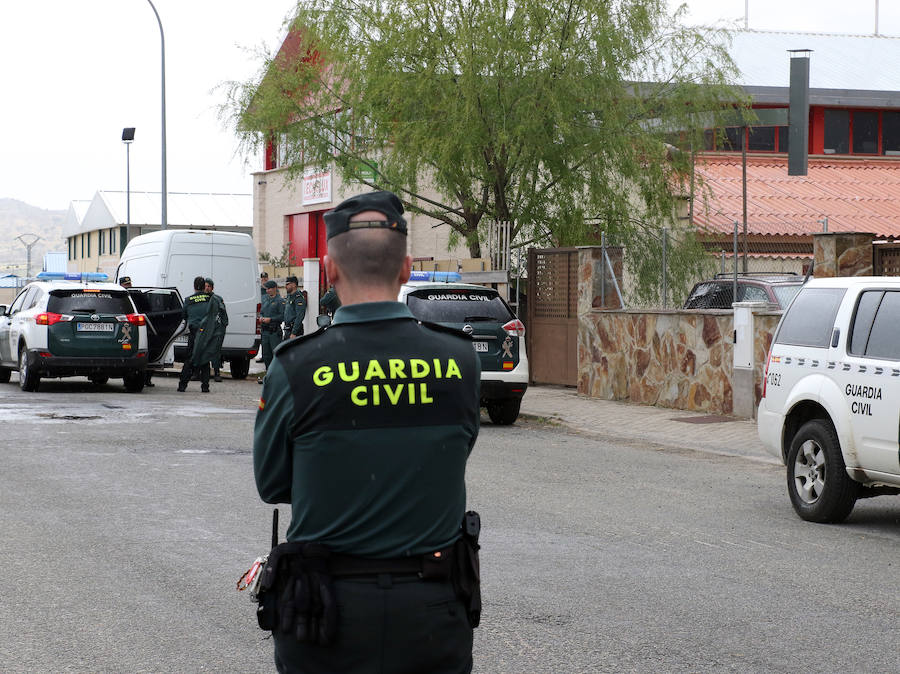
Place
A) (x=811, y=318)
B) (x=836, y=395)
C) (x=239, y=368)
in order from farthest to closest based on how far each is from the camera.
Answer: (x=239, y=368) → (x=811, y=318) → (x=836, y=395)

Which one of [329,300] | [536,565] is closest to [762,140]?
[329,300]

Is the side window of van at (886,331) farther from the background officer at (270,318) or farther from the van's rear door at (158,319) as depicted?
the background officer at (270,318)

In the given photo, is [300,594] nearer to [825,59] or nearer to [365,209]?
[365,209]

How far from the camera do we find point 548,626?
6.05 metres

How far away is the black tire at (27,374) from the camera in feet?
65.0

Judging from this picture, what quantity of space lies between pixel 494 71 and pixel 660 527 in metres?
13.3

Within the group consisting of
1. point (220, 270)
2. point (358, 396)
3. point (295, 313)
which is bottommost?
point (295, 313)

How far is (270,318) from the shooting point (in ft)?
74.7

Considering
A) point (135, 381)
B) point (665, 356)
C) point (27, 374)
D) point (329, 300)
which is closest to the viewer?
point (665, 356)

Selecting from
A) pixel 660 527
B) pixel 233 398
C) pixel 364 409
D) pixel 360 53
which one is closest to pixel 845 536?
pixel 660 527

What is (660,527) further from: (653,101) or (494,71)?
(653,101)

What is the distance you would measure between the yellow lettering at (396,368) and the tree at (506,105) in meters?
18.0

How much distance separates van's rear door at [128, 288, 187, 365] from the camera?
2095 centimetres

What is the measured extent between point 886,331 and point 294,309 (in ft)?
45.3
